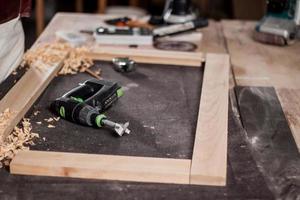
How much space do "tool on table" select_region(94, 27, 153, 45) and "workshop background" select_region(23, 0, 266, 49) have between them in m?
1.03

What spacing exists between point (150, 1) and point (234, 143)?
Result: 283 cm

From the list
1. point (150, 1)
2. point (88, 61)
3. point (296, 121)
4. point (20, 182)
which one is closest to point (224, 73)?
point (296, 121)

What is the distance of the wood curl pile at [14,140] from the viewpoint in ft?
2.72

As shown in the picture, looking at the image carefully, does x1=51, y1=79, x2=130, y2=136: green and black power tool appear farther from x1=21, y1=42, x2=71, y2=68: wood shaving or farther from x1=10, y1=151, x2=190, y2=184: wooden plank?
x1=21, y1=42, x2=71, y2=68: wood shaving

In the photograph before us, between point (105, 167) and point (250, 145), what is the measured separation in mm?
283

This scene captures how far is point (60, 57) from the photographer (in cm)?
125

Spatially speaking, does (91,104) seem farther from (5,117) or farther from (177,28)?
(177,28)

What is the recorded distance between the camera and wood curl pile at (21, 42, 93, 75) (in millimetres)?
1218

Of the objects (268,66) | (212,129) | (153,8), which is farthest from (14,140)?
(153,8)

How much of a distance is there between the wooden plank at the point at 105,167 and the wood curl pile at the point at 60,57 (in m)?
0.43

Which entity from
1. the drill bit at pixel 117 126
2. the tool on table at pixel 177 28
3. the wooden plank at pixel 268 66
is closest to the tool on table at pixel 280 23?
the wooden plank at pixel 268 66

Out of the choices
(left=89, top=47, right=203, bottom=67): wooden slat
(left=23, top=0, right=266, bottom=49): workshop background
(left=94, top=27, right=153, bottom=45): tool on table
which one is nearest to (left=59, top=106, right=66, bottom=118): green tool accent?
(left=89, top=47, right=203, bottom=67): wooden slat

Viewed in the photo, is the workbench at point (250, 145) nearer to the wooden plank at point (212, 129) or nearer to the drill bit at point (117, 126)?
the wooden plank at point (212, 129)

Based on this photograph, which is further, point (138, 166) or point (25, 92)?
point (25, 92)
